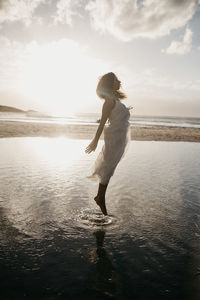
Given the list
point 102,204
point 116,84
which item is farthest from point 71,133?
point 102,204

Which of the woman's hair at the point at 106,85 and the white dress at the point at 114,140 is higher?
the woman's hair at the point at 106,85

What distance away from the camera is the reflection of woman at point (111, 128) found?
473cm

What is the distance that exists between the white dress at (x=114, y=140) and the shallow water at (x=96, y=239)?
864mm

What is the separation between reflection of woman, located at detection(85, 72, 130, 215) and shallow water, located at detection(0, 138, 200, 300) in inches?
31.8

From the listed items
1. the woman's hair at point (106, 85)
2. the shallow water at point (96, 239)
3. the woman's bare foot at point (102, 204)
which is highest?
the woman's hair at point (106, 85)

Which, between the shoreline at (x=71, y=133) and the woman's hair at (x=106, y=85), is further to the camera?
the shoreline at (x=71, y=133)

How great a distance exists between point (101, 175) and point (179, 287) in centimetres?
247

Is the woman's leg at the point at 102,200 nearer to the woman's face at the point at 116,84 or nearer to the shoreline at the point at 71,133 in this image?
the woman's face at the point at 116,84

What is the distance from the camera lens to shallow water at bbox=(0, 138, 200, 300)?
2846 mm

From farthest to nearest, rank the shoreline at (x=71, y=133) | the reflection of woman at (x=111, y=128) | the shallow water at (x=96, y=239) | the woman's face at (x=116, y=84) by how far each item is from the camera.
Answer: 1. the shoreline at (x=71, y=133)
2. the woman's face at (x=116, y=84)
3. the reflection of woman at (x=111, y=128)
4. the shallow water at (x=96, y=239)

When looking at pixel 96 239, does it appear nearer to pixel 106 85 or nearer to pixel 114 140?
pixel 114 140

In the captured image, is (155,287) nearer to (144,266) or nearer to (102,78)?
(144,266)

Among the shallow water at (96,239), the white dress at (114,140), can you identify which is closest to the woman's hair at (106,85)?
the white dress at (114,140)

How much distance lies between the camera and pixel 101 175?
16.3ft
